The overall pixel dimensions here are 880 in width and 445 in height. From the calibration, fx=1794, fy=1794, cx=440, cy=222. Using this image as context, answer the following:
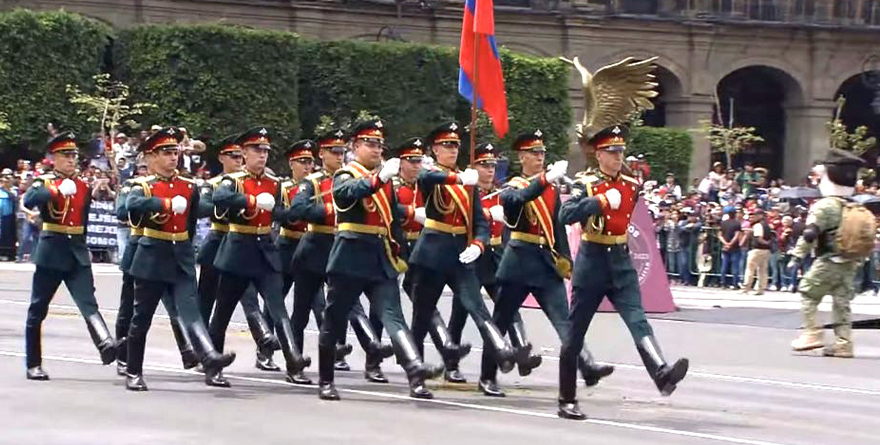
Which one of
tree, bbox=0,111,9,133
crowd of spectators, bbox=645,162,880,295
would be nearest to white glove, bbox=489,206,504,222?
crowd of spectators, bbox=645,162,880,295

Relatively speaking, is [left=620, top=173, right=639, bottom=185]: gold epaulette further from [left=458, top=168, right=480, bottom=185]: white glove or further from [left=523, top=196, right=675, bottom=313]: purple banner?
[left=523, top=196, right=675, bottom=313]: purple banner

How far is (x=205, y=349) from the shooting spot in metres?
13.0

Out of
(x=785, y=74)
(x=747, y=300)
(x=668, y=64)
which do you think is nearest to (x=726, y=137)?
(x=668, y=64)

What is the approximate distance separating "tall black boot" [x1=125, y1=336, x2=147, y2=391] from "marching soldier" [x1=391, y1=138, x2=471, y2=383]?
2.04m

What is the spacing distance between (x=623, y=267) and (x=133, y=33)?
2635cm

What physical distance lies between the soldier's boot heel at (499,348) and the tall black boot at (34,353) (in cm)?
332

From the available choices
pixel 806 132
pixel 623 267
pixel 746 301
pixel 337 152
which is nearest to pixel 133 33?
pixel 746 301

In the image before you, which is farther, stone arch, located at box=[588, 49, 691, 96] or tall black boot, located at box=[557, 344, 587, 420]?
stone arch, located at box=[588, 49, 691, 96]

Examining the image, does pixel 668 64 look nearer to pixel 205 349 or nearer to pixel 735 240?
pixel 735 240

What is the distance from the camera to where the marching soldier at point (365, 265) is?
1225cm

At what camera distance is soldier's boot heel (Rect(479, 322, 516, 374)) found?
1266cm

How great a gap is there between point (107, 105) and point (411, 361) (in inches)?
873

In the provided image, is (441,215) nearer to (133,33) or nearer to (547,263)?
(547,263)

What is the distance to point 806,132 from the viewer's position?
48281 mm
